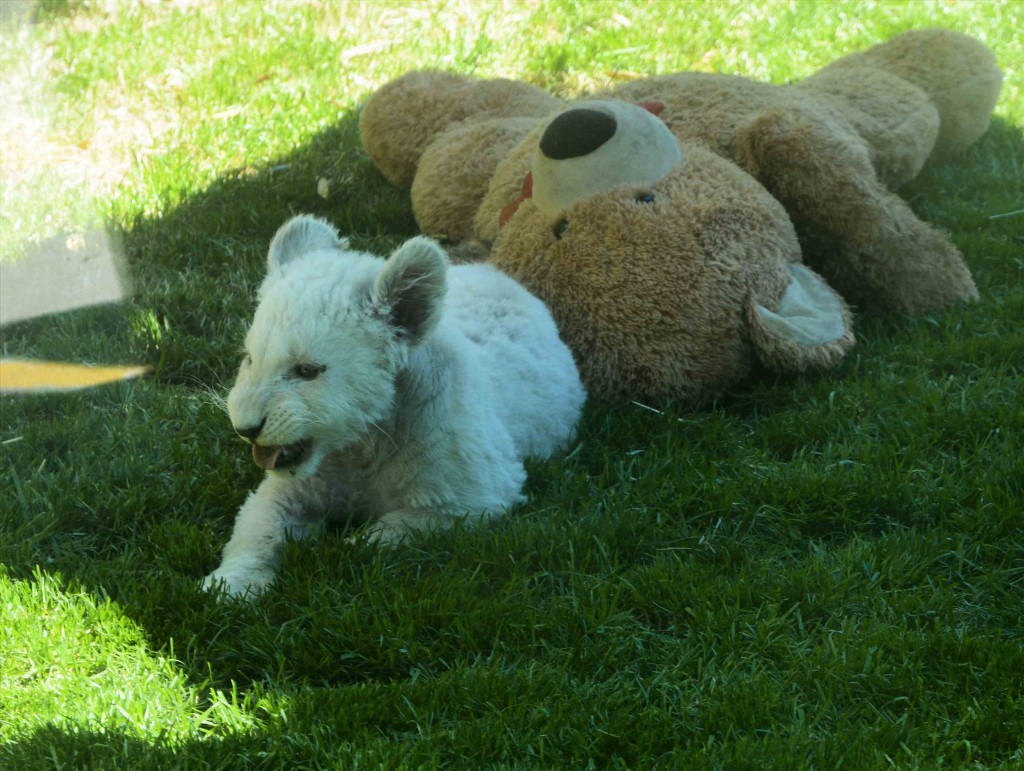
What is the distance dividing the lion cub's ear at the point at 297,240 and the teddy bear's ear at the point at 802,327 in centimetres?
177

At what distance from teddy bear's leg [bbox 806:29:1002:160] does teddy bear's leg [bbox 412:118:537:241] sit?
1.98 metres

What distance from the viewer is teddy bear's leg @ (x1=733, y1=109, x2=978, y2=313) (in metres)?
5.46

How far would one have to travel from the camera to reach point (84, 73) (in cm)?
781

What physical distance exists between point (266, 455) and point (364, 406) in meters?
0.35

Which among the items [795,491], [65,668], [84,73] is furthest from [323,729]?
[84,73]

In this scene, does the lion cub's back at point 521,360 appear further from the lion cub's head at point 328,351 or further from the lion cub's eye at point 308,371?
the lion cub's eye at point 308,371

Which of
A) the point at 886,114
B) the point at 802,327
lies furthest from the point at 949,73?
the point at 802,327

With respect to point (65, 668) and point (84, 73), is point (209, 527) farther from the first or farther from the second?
point (84, 73)

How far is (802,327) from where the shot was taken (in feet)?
16.8

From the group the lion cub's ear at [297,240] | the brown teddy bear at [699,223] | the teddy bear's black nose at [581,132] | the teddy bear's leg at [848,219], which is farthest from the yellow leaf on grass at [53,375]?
the teddy bear's leg at [848,219]

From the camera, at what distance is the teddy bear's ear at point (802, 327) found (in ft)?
16.4

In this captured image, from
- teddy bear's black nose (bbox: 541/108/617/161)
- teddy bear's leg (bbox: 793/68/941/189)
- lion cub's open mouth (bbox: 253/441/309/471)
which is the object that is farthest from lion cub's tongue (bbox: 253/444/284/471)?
teddy bear's leg (bbox: 793/68/941/189)

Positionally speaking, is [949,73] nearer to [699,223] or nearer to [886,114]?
[886,114]

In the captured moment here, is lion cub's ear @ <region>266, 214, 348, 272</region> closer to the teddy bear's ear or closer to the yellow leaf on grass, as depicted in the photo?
the yellow leaf on grass
